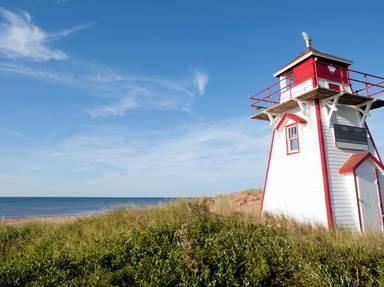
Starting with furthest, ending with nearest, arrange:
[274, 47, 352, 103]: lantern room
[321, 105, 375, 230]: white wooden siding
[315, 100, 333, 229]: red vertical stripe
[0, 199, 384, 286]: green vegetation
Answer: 1. [274, 47, 352, 103]: lantern room
2. [321, 105, 375, 230]: white wooden siding
3. [315, 100, 333, 229]: red vertical stripe
4. [0, 199, 384, 286]: green vegetation

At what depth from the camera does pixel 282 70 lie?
1444 centimetres

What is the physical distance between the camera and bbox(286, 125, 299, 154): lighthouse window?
13.0 metres

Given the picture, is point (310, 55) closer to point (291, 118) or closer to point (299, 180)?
point (291, 118)

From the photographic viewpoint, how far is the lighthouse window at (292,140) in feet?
42.7

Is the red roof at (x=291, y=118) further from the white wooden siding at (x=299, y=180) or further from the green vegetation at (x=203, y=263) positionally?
the green vegetation at (x=203, y=263)

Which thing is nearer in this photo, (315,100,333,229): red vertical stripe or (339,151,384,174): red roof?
(315,100,333,229): red vertical stripe

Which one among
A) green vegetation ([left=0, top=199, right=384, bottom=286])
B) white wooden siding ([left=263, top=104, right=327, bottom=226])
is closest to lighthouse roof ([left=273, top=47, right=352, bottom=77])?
white wooden siding ([left=263, top=104, right=327, bottom=226])

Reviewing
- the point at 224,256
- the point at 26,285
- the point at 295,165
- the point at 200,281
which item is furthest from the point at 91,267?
the point at 295,165

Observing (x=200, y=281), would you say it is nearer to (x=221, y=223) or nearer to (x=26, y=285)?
(x=26, y=285)

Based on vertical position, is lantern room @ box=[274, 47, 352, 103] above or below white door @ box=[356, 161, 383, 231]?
above

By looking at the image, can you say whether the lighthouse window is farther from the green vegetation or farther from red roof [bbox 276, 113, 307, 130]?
the green vegetation

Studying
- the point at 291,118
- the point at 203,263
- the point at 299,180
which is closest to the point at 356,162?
the point at 299,180

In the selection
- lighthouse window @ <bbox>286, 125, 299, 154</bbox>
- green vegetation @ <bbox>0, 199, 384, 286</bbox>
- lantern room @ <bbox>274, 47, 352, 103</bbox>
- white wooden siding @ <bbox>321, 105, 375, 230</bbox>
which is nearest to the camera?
green vegetation @ <bbox>0, 199, 384, 286</bbox>

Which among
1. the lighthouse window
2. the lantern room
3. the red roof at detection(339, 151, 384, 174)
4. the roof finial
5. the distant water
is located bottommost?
the distant water
